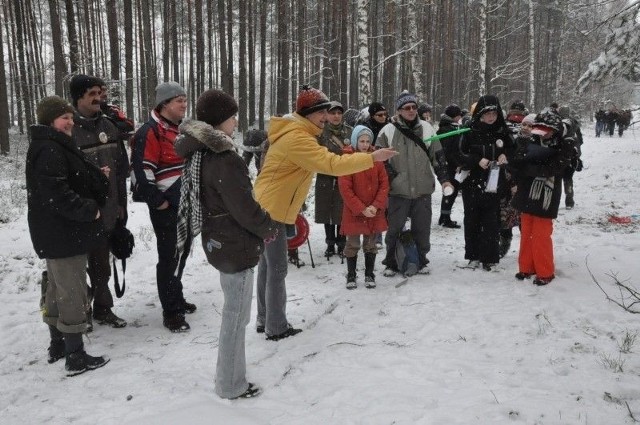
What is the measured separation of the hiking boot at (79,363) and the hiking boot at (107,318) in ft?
2.84

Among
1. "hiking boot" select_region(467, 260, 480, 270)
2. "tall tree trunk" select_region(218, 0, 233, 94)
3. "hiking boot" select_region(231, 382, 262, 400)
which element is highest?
"tall tree trunk" select_region(218, 0, 233, 94)

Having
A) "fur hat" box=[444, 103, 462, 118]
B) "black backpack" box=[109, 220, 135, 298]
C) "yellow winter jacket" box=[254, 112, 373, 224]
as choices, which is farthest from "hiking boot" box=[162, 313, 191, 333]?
"fur hat" box=[444, 103, 462, 118]

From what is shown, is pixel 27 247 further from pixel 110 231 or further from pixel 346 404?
pixel 346 404

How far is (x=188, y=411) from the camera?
3080 mm

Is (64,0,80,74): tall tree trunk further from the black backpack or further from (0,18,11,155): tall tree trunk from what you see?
the black backpack

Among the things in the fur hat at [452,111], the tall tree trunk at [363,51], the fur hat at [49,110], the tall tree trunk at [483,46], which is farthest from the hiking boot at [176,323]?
the tall tree trunk at [483,46]

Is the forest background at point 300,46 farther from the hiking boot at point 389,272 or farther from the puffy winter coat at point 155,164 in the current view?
the puffy winter coat at point 155,164

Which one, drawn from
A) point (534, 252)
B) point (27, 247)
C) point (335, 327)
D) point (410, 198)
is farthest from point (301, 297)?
point (27, 247)

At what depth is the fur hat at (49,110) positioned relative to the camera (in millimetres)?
3555

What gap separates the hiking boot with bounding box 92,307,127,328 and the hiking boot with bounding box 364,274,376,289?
285cm

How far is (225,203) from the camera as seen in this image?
10.1 ft

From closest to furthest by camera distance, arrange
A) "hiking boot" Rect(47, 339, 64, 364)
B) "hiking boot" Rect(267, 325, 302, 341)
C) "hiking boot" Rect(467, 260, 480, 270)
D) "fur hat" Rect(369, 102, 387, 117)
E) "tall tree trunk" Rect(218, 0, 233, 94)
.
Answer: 1. "hiking boot" Rect(47, 339, 64, 364)
2. "hiking boot" Rect(267, 325, 302, 341)
3. "hiking boot" Rect(467, 260, 480, 270)
4. "fur hat" Rect(369, 102, 387, 117)
5. "tall tree trunk" Rect(218, 0, 233, 94)

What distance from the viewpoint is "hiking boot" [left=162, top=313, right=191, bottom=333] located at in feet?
15.0

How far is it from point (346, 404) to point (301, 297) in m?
2.34
